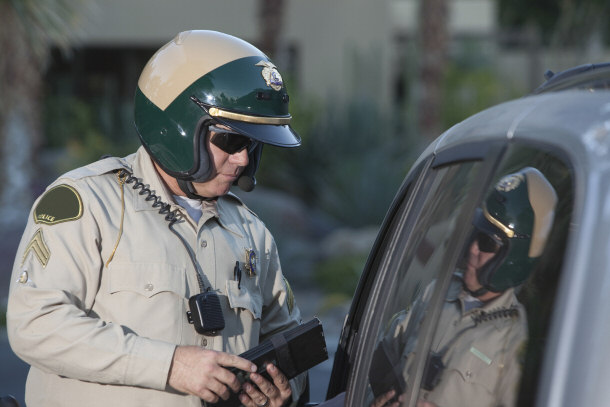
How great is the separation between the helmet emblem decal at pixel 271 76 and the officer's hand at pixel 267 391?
31.3 inches

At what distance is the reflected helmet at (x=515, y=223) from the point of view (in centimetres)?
156

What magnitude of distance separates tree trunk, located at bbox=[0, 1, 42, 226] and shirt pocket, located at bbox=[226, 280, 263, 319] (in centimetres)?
805

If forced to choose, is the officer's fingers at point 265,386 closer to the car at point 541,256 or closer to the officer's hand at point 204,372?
the officer's hand at point 204,372

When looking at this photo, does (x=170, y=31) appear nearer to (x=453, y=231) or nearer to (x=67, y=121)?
(x=67, y=121)

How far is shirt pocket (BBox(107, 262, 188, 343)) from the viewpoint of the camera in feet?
8.04

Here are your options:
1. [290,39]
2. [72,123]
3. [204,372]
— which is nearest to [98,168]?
[204,372]

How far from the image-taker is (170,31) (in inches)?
744

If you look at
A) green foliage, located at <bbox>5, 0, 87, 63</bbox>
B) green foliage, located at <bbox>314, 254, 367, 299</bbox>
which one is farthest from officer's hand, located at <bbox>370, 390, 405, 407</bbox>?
green foliage, located at <bbox>314, 254, 367, 299</bbox>

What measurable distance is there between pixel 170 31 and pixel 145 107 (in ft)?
54.4

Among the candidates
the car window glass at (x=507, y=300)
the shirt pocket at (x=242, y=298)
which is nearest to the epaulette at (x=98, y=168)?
the shirt pocket at (x=242, y=298)

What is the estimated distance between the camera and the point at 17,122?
34.2 feet

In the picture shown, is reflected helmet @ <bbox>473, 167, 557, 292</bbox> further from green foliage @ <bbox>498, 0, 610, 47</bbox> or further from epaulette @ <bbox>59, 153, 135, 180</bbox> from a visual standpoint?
green foliage @ <bbox>498, 0, 610, 47</bbox>

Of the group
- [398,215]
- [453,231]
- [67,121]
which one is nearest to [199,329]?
[398,215]

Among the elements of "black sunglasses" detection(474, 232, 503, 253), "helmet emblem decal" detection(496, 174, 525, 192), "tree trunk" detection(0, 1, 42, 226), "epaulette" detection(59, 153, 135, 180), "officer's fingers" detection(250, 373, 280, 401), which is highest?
"helmet emblem decal" detection(496, 174, 525, 192)
